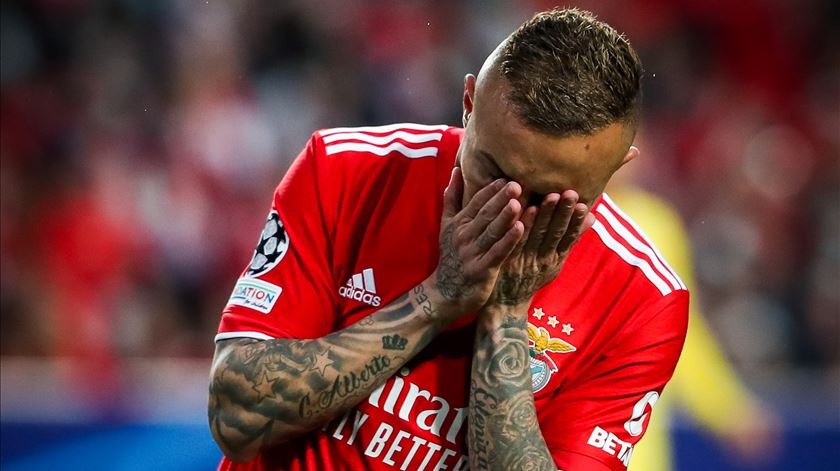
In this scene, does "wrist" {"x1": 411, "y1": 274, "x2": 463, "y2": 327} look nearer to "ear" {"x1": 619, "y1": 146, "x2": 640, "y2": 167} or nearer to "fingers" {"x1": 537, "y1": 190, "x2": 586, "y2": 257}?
"fingers" {"x1": 537, "y1": 190, "x2": 586, "y2": 257}

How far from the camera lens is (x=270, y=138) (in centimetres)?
600

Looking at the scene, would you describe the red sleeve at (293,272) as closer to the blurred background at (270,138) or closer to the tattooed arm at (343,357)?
the tattooed arm at (343,357)

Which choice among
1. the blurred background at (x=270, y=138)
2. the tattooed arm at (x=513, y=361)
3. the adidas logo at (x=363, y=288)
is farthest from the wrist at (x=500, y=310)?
the blurred background at (x=270, y=138)

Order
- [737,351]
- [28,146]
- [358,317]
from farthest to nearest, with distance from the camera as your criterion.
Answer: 1. [28,146]
2. [737,351]
3. [358,317]

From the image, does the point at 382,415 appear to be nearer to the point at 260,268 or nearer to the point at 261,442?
the point at 261,442

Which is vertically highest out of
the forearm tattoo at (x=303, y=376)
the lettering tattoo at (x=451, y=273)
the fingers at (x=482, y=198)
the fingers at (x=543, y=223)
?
the fingers at (x=543, y=223)

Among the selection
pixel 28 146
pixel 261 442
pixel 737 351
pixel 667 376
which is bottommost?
pixel 261 442

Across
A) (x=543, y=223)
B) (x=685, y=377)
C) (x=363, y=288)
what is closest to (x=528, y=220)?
(x=543, y=223)

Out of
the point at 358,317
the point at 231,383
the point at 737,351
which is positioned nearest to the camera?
the point at 231,383

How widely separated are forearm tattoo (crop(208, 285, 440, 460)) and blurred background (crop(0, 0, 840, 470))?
335 centimetres

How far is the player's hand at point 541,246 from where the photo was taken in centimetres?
189

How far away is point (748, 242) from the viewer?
583cm

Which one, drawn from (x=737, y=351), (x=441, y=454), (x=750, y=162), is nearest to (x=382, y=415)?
(x=441, y=454)

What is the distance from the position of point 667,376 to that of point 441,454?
484 millimetres
